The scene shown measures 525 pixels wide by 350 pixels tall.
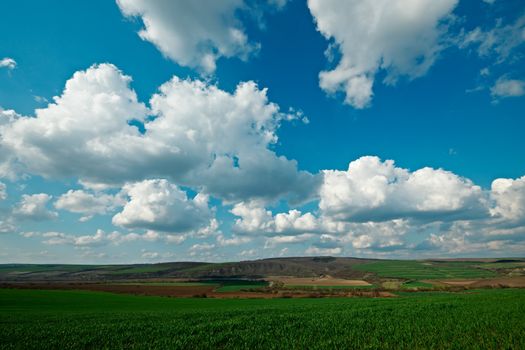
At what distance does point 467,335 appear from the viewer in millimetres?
19781

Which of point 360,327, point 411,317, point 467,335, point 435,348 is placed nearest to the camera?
point 435,348

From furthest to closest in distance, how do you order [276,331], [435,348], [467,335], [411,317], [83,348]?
1. [411,317]
2. [276,331]
3. [467,335]
4. [83,348]
5. [435,348]

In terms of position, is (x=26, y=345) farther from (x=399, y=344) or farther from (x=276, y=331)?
(x=399, y=344)

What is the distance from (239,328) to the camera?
23719mm

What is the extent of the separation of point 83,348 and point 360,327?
→ 18.5 metres

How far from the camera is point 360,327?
77.2ft

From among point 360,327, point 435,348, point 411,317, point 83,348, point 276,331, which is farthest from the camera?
point 411,317

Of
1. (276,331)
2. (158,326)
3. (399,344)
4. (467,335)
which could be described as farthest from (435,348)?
(158,326)

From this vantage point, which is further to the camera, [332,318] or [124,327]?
[332,318]

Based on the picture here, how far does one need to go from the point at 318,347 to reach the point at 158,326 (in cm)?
1382

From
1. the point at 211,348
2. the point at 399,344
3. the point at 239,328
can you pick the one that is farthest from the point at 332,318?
the point at 211,348

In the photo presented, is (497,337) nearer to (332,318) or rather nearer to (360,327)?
(360,327)

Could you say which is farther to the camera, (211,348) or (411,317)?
(411,317)

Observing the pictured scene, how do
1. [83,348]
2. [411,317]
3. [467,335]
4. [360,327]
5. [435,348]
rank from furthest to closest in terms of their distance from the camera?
[411,317] → [360,327] → [467,335] → [83,348] → [435,348]
